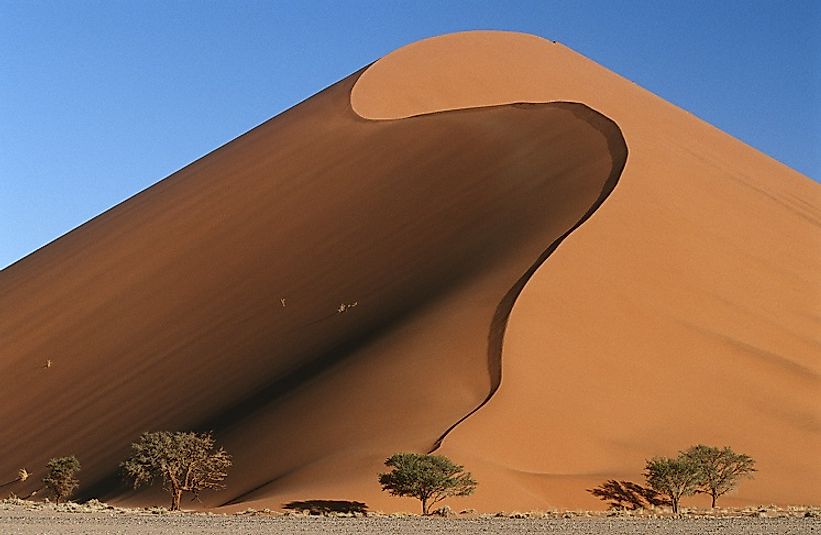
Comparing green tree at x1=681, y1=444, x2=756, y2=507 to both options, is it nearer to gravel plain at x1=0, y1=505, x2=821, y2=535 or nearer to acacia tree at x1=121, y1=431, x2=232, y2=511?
gravel plain at x1=0, y1=505, x2=821, y2=535

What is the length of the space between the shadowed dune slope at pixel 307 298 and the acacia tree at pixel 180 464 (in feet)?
1.65

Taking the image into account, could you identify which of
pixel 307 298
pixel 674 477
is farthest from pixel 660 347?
pixel 307 298

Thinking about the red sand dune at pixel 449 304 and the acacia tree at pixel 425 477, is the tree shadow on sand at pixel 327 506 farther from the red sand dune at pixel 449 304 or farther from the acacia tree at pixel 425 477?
the acacia tree at pixel 425 477

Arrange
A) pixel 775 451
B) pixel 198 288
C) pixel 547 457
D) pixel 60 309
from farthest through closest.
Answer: pixel 60 309 → pixel 198 288 → pixel 775 451 → pixel 547 457

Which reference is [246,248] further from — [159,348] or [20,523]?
[20,523]

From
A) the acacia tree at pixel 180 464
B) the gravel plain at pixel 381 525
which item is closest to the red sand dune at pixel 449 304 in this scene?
the acacia tree at pixel 180 464

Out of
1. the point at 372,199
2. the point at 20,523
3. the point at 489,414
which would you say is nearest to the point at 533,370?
the point at 489,414

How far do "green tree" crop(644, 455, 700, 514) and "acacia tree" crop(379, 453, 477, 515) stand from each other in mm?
3204

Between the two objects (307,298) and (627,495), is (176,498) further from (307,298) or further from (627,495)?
(307,298)

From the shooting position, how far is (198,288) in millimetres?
37375

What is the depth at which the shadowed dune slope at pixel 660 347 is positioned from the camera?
24766 mm

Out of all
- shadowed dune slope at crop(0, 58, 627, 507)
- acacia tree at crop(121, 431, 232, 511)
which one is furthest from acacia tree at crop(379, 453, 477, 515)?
acacia tree at crop(121, 431, 232, 511)

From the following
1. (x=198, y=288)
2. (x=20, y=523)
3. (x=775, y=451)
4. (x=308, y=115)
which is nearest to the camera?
(x=20, y=523)

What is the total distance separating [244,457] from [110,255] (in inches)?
696
